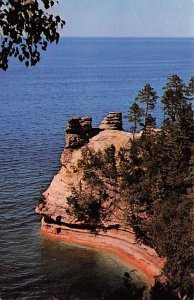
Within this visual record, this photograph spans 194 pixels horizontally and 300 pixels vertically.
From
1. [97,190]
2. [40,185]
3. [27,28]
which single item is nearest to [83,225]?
[97,190]

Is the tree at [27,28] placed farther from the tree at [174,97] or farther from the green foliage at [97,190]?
the tree at [174,97]

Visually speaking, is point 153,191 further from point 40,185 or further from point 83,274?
point 40,185

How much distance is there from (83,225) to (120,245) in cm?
501

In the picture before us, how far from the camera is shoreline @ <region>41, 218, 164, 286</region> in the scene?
143ft

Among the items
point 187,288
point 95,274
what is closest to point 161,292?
point 187,288

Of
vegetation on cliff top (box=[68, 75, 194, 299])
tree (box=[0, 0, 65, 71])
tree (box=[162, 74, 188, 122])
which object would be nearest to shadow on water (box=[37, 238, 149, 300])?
vegetation on cliff top (box=[68, 75, 194, 299])

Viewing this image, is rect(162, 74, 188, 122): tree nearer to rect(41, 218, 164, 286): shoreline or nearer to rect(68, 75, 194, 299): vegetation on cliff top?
rect(68, 75, 194, 299): vegetation on cliff top

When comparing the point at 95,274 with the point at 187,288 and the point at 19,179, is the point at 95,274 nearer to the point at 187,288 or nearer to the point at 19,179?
the point at 187,288

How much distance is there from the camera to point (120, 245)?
47.8 metres

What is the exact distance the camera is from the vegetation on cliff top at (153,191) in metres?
39.8

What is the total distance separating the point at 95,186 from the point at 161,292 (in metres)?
15.1

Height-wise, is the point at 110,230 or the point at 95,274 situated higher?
the point at 110,230

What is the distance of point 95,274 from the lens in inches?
1734

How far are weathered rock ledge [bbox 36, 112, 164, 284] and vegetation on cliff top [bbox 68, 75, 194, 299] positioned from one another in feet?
3.45
